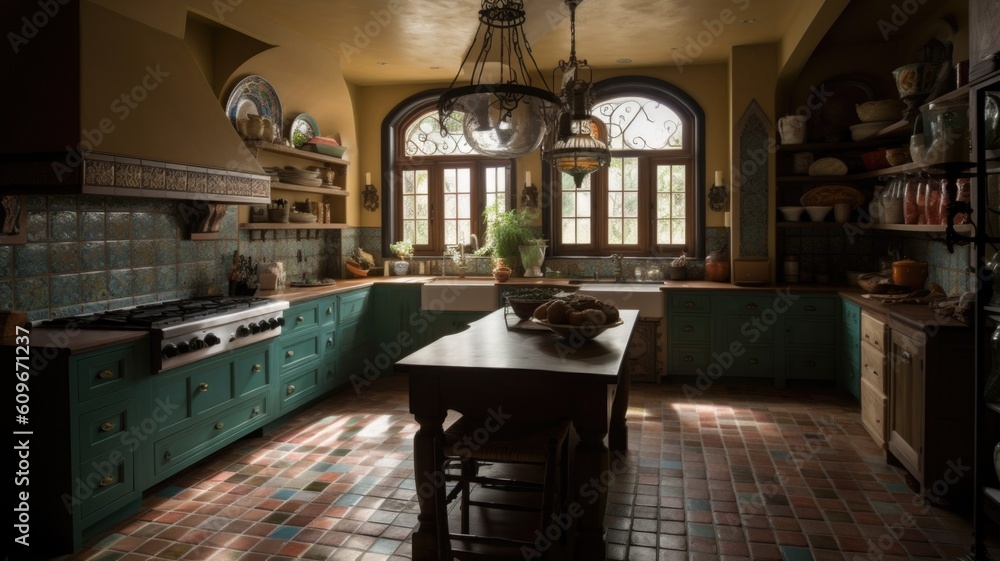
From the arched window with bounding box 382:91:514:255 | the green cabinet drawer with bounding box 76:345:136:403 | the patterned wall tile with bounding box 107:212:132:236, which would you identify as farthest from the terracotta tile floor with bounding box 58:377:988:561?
the arched window with bounding box 382:91:514:255

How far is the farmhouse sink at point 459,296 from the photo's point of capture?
652 cm

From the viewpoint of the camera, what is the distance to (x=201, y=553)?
3.07m

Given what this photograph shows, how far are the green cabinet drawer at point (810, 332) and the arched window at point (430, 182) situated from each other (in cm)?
317

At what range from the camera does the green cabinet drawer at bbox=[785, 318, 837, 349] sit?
591cm

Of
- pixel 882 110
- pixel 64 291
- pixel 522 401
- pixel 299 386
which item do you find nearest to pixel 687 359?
pixel 882 110

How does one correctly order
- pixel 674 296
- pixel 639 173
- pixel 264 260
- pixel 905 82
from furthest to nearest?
pixel 639 173 → pixel 674 296 → pixel 264 260 → pixel 905 82

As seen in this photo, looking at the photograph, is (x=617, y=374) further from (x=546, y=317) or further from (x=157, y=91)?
(x=157, y=91)

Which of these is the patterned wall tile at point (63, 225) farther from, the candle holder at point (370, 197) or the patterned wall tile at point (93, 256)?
the candle holder at point (370, 197)

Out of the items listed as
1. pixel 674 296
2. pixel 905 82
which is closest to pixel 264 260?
pixel 674 296

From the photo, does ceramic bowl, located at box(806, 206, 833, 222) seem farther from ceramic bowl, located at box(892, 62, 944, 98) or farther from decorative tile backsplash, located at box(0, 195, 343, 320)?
decorative tile backsplash, located at box(0, 195, 343, 320)

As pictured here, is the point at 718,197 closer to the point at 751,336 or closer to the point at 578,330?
the point at 751,336

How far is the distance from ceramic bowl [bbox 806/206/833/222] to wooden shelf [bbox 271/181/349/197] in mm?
4520

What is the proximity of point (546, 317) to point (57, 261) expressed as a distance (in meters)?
2.82

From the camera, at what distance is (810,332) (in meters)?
5.96
